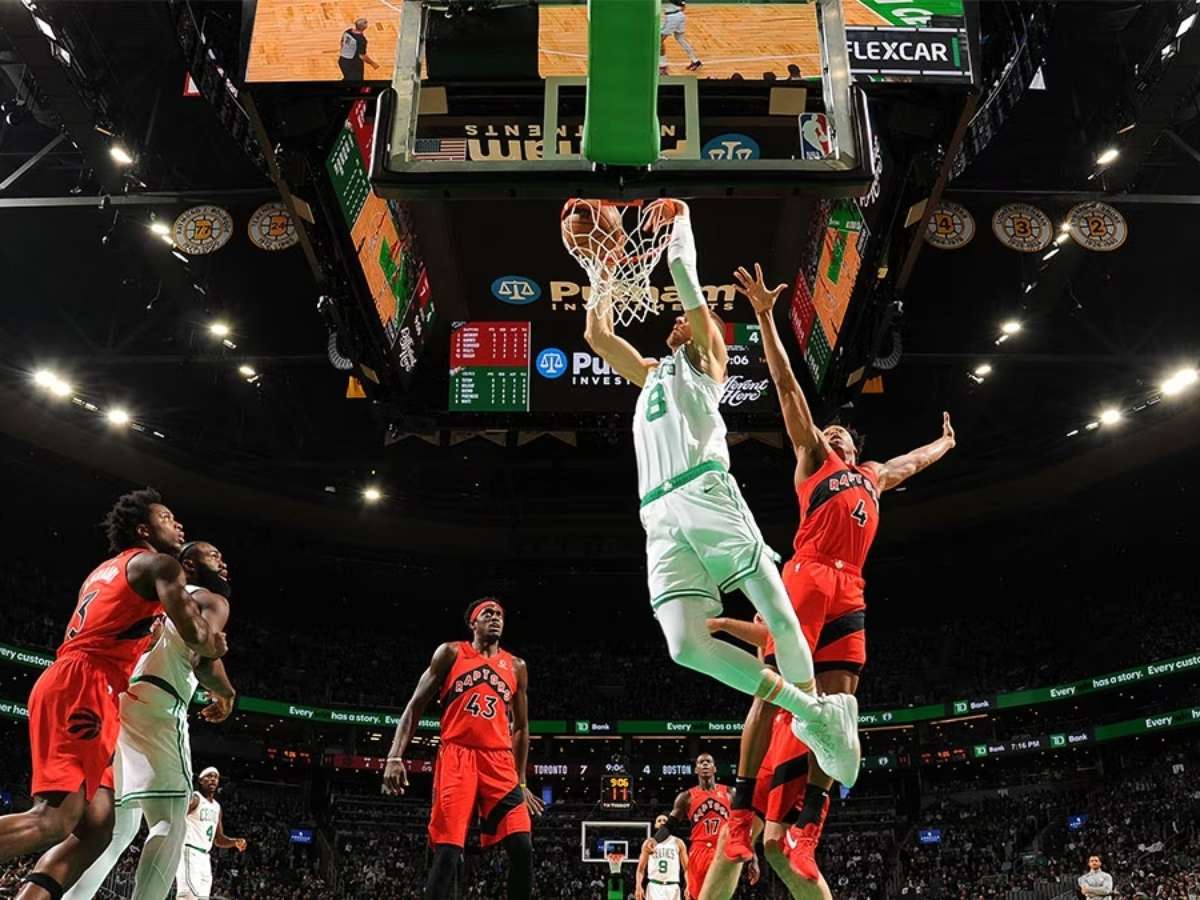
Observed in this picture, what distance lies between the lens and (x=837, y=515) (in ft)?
20.1

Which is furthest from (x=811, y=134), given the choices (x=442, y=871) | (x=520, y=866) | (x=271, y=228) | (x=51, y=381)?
(x=51, y=381)

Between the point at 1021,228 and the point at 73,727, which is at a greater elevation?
Answer: the point at 1021,228

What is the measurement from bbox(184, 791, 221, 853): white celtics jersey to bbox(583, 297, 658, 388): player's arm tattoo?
21.0ft

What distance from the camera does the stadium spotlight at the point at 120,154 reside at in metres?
13.9

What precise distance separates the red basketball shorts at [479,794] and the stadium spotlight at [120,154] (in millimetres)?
10514

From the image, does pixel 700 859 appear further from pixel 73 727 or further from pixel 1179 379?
pixel 1179 379

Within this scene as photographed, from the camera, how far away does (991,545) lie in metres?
32.4

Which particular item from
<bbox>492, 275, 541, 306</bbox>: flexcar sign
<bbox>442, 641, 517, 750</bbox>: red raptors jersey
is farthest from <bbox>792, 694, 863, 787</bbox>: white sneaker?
<bbox>492, 275, 541, 306</bbox>: flexcar sign

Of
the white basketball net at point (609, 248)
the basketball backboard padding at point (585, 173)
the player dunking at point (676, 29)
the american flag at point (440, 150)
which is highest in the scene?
the player dunking at point (676, 29)

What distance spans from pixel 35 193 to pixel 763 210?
13.1 meters

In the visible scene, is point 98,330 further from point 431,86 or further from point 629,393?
point 431,86

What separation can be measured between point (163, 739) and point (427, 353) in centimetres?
751

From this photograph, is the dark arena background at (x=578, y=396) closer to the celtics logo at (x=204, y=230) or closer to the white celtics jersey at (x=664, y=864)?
the celtics logo at (x=204, y=230)

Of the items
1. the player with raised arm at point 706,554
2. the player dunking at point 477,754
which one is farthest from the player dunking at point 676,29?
the player dunking at point 477,754
